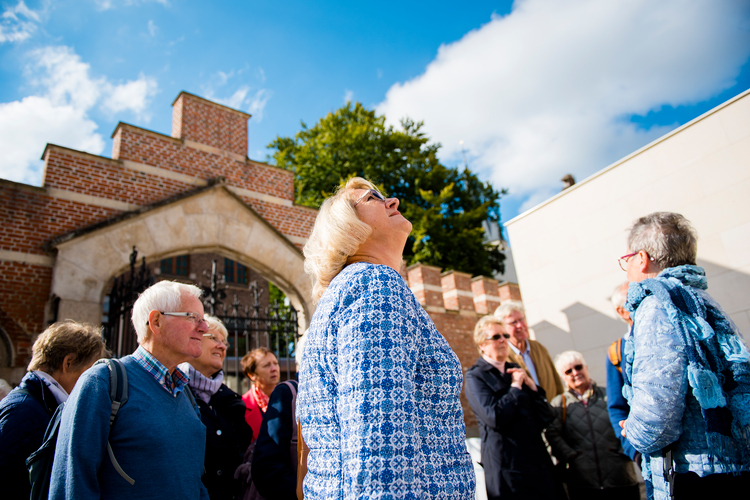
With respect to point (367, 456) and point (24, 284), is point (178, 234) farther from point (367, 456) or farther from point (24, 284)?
point (367, 456)

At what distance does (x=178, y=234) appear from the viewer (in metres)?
7.51

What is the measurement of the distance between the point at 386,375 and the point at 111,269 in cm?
667

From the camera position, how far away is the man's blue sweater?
186cm

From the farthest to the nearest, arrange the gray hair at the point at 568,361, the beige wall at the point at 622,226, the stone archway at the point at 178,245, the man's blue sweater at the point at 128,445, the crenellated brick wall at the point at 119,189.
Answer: the stone archway at the point at 178,245 → the crenellated brick wall at the point at 119,189 → the beige wall at the point at 622,226 → the gray hair at the point at 568,361 → the man's blue sweater at the point at 128,445

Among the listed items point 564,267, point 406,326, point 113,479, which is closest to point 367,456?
point 406,326

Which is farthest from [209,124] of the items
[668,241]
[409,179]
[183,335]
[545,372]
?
[409,179]

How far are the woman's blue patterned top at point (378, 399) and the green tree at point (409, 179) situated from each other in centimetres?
1664

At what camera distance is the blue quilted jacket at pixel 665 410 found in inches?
76.2

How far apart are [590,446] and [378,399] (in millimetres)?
3683

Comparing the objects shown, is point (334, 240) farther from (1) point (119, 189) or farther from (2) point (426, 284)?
(2) point (426, 284)

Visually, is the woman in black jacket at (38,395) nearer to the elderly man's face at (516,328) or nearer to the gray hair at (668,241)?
the gray hair at (668,241)

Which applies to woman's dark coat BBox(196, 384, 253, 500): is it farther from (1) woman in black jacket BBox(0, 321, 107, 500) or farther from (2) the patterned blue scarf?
(2) the patterned blue scarf

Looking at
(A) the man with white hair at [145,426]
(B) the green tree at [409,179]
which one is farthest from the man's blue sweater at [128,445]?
(B) the green tree at [409,179]

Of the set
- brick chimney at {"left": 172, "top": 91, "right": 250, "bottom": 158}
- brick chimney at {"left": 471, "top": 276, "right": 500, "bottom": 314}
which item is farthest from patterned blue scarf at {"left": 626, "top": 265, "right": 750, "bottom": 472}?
brick chimney at {"left": 471, "top": 276, "right": 500, "bottom": 314}
